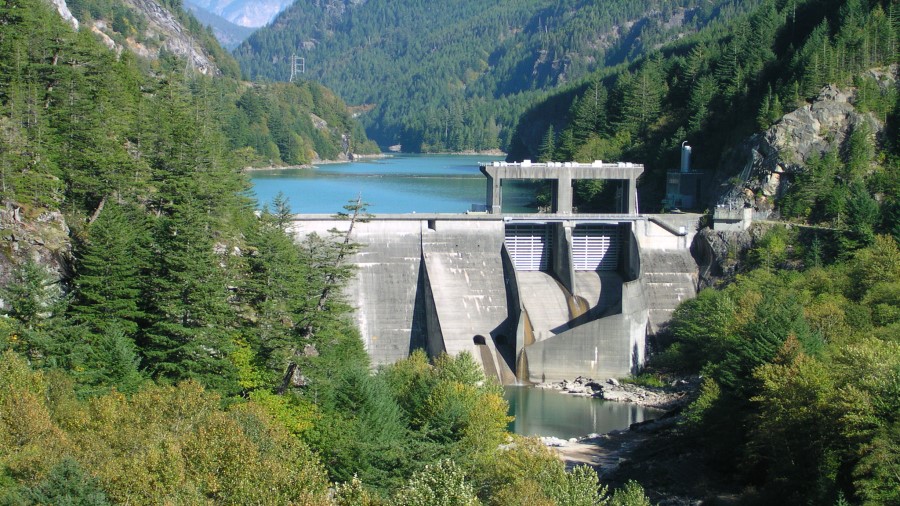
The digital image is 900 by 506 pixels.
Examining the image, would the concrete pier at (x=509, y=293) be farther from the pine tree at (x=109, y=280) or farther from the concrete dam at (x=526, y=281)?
the pine tree at (x=109, y=280)

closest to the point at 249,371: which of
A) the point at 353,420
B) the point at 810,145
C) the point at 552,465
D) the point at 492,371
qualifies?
the point at 353,420

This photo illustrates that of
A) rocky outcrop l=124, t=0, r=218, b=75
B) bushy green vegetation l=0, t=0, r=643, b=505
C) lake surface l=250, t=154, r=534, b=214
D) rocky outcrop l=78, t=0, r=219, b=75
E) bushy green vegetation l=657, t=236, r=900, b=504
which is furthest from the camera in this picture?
rocky outcrop l=124, t=0, r=218, b=75

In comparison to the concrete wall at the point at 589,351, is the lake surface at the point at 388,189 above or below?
above

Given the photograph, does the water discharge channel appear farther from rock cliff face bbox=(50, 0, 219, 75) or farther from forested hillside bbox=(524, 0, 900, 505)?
rock cliff face bbox=(50, 0, 219, 75)

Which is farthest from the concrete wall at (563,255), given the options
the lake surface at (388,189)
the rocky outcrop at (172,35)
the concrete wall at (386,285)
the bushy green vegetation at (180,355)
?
the rocky outcrop at (172,35)

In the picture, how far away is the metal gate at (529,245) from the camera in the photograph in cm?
5903

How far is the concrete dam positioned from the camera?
176 ft

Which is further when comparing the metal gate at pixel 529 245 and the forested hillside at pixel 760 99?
the forested hillside at pixel 760 99

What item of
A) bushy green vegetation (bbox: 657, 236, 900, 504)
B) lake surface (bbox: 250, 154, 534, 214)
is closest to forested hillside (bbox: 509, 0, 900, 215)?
bushy green vegetation (bbox: 657, 236, 900, 504)

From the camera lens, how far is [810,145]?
61.4 meters

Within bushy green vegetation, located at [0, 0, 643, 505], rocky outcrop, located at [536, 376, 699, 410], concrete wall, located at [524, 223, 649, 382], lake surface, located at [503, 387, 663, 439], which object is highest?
bushy green vegetation, located at [0, 0, 643, 505]

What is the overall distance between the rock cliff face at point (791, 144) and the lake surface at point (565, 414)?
16.5 meters

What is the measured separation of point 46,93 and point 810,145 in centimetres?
4004

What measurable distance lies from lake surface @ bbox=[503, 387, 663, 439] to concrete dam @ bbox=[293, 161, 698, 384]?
227cm
